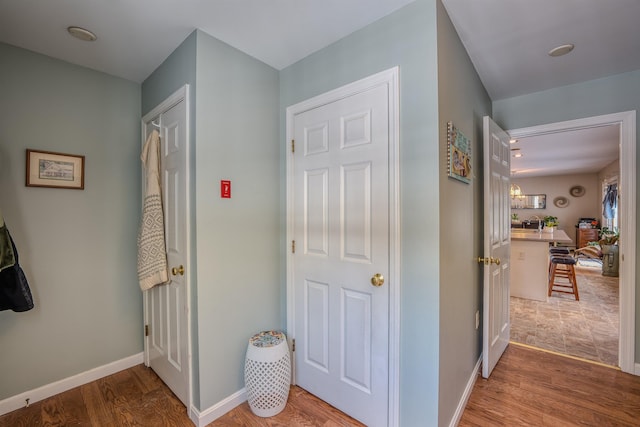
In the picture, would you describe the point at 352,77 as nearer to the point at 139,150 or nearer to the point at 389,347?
the point at 389,347

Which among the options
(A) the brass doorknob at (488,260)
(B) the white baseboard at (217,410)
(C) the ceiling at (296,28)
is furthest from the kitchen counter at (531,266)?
(B) the white baseboard at (217,410)

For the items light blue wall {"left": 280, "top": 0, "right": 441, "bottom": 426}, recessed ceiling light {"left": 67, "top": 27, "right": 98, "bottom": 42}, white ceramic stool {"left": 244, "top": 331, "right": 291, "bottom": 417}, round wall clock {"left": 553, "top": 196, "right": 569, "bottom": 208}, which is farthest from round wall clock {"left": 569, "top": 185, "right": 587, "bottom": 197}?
recessed ceiling light {"left": 67, "top": 27, "right": 98, "bottom": 42}

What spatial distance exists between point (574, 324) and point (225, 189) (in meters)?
3.98

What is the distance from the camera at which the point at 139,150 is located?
7.50 feet

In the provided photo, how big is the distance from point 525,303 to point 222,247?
4164mm

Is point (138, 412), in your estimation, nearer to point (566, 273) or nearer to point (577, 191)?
point (566, 273)

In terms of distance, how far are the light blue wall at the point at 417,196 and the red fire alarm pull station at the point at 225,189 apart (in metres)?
1.07

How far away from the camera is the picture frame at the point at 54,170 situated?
1.83m

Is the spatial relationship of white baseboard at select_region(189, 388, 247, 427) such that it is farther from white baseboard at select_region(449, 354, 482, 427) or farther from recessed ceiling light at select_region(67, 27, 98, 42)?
recessed ceiling light at select_region(67, 27, 98, 42)

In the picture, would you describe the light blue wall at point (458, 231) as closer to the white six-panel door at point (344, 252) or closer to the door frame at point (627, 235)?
the white six-panel door at point (344, 252)

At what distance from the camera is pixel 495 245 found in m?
2.19

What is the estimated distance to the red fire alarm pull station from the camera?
173 centimetres

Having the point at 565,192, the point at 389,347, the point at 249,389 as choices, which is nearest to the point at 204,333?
the point at 249,389

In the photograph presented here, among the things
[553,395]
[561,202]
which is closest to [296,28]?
[553,395]
